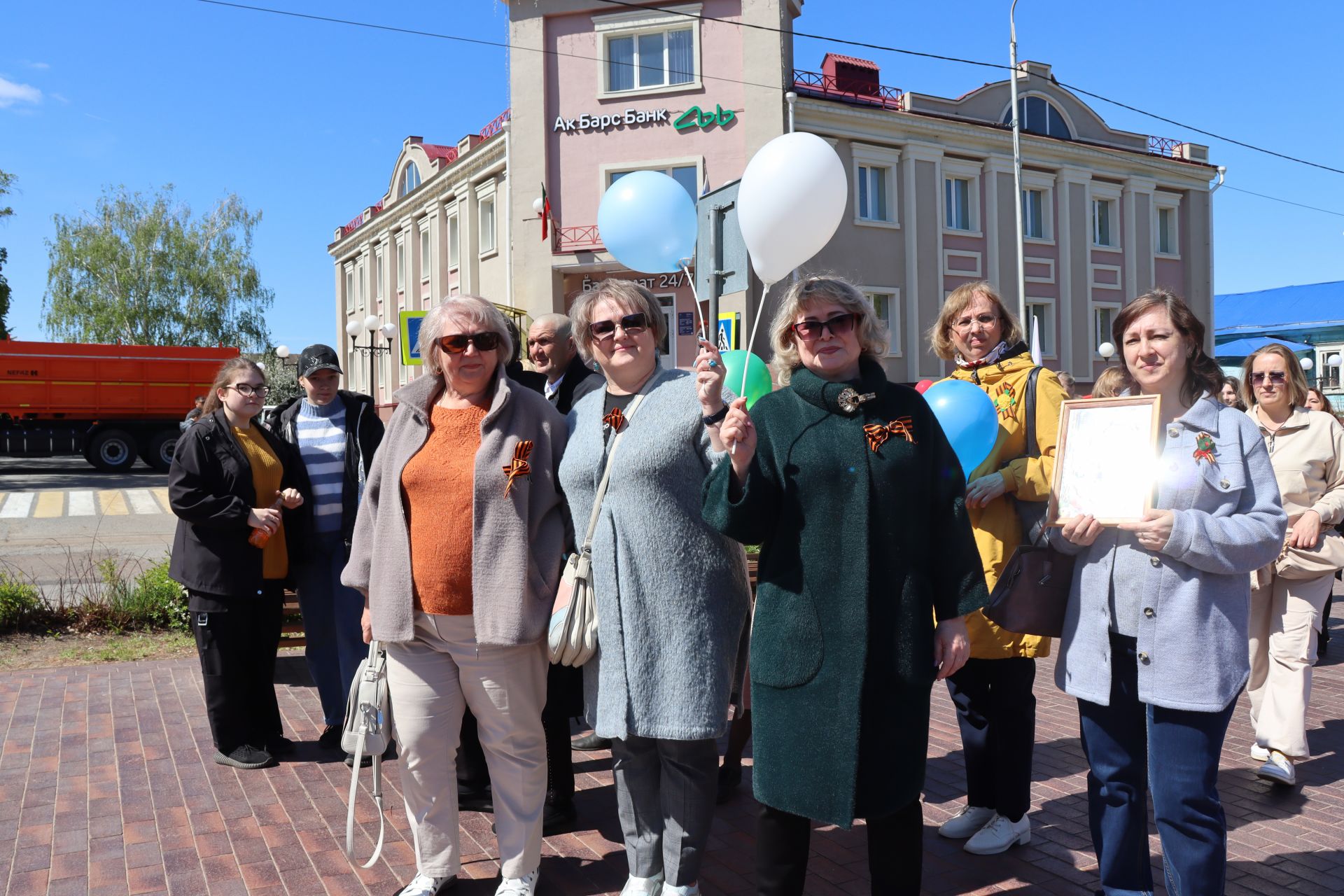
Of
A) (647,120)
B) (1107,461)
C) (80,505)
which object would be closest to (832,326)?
(1107,461)

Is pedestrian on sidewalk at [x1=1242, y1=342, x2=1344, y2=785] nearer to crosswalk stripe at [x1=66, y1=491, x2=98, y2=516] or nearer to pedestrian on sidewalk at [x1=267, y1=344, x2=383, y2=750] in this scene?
pedestrian on sidewalk at [x1=267, y1=344, x2=383, y2=750]

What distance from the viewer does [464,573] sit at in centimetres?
310

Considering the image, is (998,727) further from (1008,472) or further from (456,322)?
(456,322)

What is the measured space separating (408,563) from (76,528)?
556 inches

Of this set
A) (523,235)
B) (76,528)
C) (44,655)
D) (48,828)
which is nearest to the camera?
(48,828)

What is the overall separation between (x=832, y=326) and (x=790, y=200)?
0.76 meters

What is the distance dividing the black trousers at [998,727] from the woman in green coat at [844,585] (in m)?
0.98

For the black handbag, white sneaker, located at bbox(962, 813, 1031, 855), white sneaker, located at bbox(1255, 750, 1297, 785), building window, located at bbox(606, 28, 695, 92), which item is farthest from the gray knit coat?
building window, located at bbox(606, 28, 695, 92)

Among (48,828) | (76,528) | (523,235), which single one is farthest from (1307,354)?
(48,828)

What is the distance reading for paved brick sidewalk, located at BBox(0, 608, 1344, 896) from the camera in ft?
11.3

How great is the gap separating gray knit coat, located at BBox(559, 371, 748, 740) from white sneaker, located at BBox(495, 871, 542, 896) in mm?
628

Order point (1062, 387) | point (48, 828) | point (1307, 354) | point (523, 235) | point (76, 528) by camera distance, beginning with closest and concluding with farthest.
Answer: point (1062, 387) → point (48, 828) → point (76, 528) → point (523, 235) → point (1307, 354)

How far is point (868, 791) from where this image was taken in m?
2.57

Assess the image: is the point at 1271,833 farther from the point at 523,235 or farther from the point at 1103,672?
the point at 523,235
